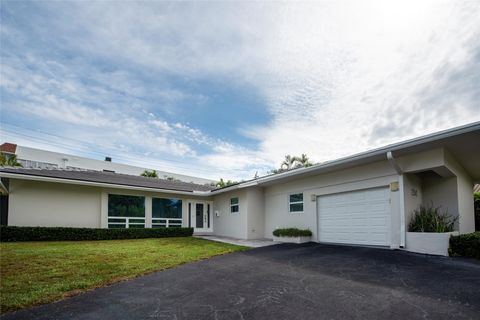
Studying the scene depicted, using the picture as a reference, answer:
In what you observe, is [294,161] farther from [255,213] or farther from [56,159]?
[56,159]

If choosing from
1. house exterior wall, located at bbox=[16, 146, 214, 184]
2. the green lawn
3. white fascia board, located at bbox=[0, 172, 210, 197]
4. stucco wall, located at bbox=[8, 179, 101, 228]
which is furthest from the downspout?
house exterior wall, located at bbox=[16, 146, 214, 184]

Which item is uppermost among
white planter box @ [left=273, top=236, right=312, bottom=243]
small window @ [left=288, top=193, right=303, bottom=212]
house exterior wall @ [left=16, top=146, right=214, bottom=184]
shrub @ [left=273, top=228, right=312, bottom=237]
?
house exterior wall @ [left=16, top=146, right=214, bottom=184]

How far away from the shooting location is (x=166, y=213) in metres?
17.2

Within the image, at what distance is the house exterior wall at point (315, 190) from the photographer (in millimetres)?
9625

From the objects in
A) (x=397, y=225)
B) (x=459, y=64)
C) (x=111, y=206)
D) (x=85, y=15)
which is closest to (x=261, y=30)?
(x=85, y=15)

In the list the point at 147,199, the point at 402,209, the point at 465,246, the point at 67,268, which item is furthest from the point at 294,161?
the point at 67,268

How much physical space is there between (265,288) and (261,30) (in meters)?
7.72

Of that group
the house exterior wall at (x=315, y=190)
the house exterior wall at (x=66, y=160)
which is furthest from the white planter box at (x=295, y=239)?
the house exterior wall at (x=66, y=160)

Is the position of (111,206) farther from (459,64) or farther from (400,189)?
(459,64)

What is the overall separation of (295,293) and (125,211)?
12769mm

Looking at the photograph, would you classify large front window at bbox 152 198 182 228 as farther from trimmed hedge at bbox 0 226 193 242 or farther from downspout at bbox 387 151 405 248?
downspout at bbox 387 151 405 248

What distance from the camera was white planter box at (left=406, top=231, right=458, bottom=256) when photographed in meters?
7.90

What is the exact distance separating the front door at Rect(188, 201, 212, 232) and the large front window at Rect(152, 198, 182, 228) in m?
0.76

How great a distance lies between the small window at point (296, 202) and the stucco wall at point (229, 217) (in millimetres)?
2452
